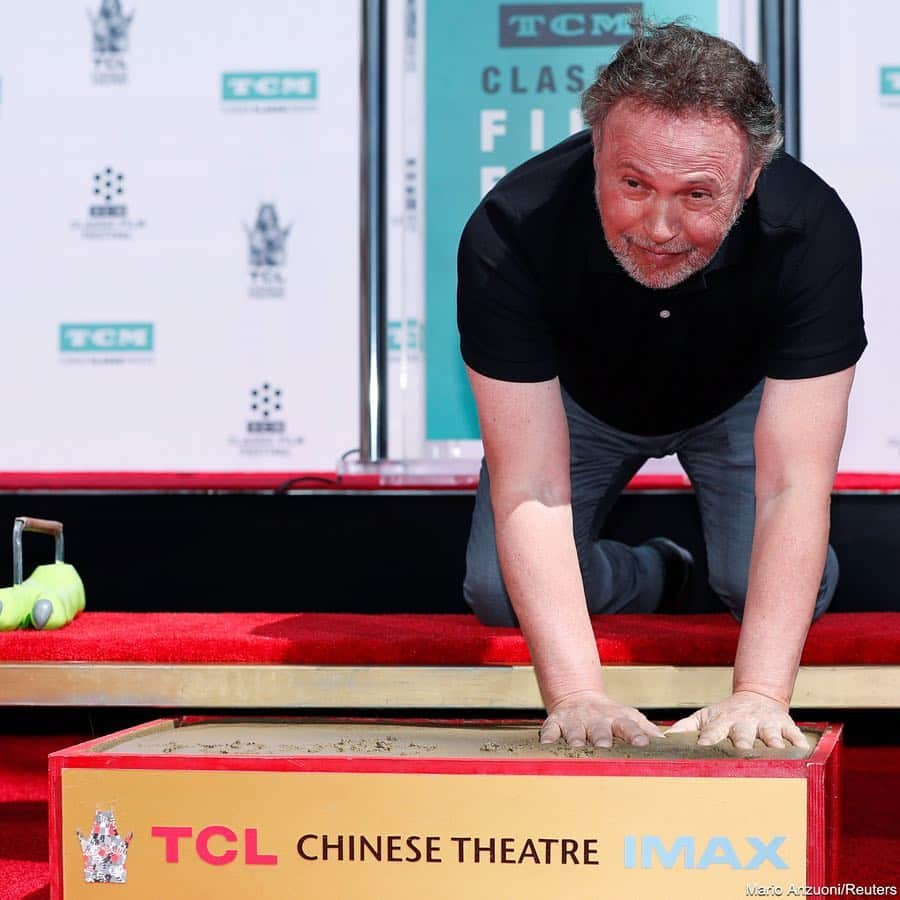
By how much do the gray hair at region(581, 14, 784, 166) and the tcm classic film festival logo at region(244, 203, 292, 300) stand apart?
2.04 m

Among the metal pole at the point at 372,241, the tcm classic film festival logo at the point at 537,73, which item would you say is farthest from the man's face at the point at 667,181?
the tcm classic film festival logo at the point at 537,73

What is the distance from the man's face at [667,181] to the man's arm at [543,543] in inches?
8.4

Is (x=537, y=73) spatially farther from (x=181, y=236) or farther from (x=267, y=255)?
(x=181, y=236)

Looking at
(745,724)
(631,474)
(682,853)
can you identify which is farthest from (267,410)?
(682,853)

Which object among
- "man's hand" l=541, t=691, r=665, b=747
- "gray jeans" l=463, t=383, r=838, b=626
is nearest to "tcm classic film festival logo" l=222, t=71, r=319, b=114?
"gray jeans" l=463, t=383, r=838, b=626

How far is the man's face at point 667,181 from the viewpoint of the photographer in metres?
1.16

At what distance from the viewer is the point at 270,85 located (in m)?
3.23

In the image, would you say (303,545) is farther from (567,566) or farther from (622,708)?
(622,708)

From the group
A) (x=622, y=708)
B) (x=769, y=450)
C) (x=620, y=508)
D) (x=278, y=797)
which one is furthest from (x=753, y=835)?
(x=620, y=508)

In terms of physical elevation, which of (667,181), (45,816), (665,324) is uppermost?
(667,181)

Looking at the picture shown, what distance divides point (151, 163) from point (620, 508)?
164 cm

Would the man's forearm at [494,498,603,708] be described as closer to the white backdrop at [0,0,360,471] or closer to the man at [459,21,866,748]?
the man at [459,21,866,748]

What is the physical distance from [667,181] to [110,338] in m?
2.25

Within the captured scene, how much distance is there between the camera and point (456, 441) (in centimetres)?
328
